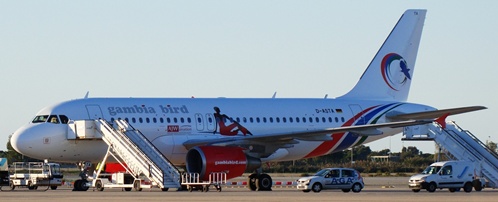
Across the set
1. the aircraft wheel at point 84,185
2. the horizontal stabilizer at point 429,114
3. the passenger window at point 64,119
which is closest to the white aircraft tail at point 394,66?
the horizontal stabilizer at point 429,114

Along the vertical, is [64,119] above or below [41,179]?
above

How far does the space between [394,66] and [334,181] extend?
12.1 metres

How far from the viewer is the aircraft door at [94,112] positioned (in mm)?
50031

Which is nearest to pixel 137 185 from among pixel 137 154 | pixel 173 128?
pixel 137 154

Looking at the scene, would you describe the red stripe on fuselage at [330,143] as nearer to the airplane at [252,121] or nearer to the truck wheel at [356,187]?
the airplane at [252,121]

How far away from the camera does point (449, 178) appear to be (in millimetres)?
50125

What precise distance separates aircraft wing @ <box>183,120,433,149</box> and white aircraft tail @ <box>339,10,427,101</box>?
24.9 ft

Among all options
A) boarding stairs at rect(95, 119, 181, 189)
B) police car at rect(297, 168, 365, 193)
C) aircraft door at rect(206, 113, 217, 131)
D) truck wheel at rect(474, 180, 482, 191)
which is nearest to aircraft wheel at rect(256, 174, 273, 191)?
police car at rect(297, 168, 365, 193)

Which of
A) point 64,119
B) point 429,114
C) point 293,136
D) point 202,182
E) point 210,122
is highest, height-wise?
point 429,114

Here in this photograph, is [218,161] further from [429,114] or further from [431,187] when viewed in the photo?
[429,114]

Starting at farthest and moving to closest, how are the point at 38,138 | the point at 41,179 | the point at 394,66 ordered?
the point at 394,66 < the point at 41,179 < the point at 38,138

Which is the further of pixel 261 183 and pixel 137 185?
pixel 261 183

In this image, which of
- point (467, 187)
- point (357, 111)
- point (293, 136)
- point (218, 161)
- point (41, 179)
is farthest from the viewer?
point (357, 111)

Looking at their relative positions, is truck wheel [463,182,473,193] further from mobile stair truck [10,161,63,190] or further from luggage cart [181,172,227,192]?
mobile stair truck [10,161,63,190]
